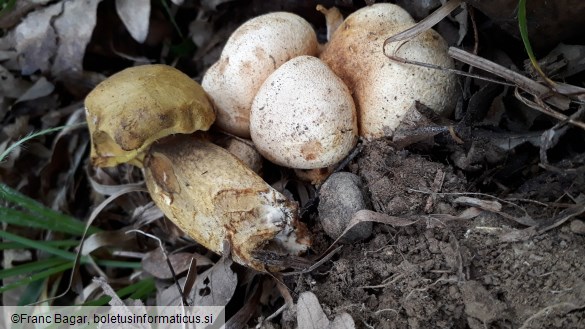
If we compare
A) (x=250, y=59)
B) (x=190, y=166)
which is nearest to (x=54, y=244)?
(x=190, y=166)

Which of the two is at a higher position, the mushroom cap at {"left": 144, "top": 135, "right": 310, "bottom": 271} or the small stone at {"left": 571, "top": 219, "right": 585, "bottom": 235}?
the small stone at {"left": 571, "top": 219, "right": 585, "bottom": 235}

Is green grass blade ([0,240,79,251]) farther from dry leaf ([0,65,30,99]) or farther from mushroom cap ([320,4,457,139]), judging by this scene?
mushroom cap ([320,4,457,139])

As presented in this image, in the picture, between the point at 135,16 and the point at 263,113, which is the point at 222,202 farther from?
the point at 135,16

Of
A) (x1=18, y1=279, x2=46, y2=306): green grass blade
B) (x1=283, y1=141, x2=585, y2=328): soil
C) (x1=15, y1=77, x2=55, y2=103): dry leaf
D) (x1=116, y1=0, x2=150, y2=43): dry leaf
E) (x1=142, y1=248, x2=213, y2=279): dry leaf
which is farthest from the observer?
(x1=15, y1=77, x2=55, y2=103): dry leaf

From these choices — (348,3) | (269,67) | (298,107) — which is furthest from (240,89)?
(348,3)

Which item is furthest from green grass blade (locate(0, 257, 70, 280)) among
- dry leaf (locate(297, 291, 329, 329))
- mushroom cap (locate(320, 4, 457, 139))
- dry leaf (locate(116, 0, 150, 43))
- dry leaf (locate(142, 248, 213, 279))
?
mushroom cap (locate(320, 4, 457, 139))

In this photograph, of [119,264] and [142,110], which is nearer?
[142,110]

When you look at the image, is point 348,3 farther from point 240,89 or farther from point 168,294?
point 168,294
